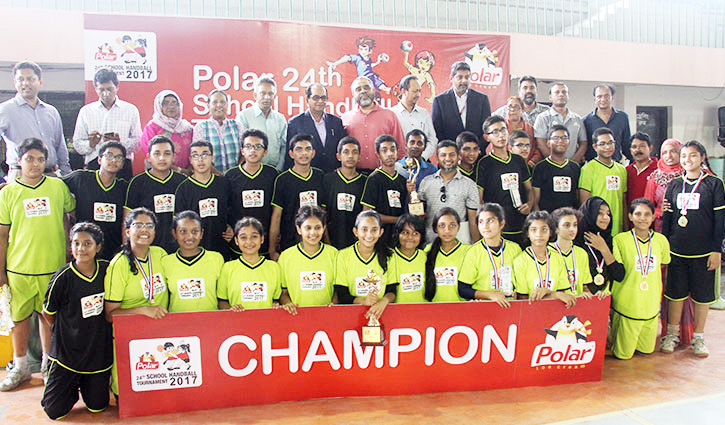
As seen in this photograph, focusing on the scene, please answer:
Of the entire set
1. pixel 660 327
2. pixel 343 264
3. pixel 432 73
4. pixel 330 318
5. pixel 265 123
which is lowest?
pixel 660 327

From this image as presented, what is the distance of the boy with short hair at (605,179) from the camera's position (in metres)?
4.89

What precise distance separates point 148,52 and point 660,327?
21.0 ft

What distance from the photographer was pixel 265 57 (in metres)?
6.81

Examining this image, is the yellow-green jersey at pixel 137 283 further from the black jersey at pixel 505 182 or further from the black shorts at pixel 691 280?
the black shorts at pixel 691 280

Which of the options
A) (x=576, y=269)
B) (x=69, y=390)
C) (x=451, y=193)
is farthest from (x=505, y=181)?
(x=69, y=390)

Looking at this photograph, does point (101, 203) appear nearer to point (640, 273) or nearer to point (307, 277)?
point (307, 277)

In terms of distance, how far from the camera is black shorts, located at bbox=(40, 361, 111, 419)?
11.0ft

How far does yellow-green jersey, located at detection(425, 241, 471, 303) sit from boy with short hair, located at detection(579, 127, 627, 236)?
5.84ft

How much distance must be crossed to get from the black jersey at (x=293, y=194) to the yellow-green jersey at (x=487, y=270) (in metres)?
1.31

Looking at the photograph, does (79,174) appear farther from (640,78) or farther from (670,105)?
(670,105)

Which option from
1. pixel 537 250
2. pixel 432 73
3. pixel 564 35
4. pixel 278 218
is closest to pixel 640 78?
pixel 564 35

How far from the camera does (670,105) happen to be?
11.3 m

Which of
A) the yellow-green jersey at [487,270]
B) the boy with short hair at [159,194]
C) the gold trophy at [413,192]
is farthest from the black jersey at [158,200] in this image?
the yellow-green jersey at [487,270]

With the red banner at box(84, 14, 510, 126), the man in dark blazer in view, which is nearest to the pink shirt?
the man in dark blazer
